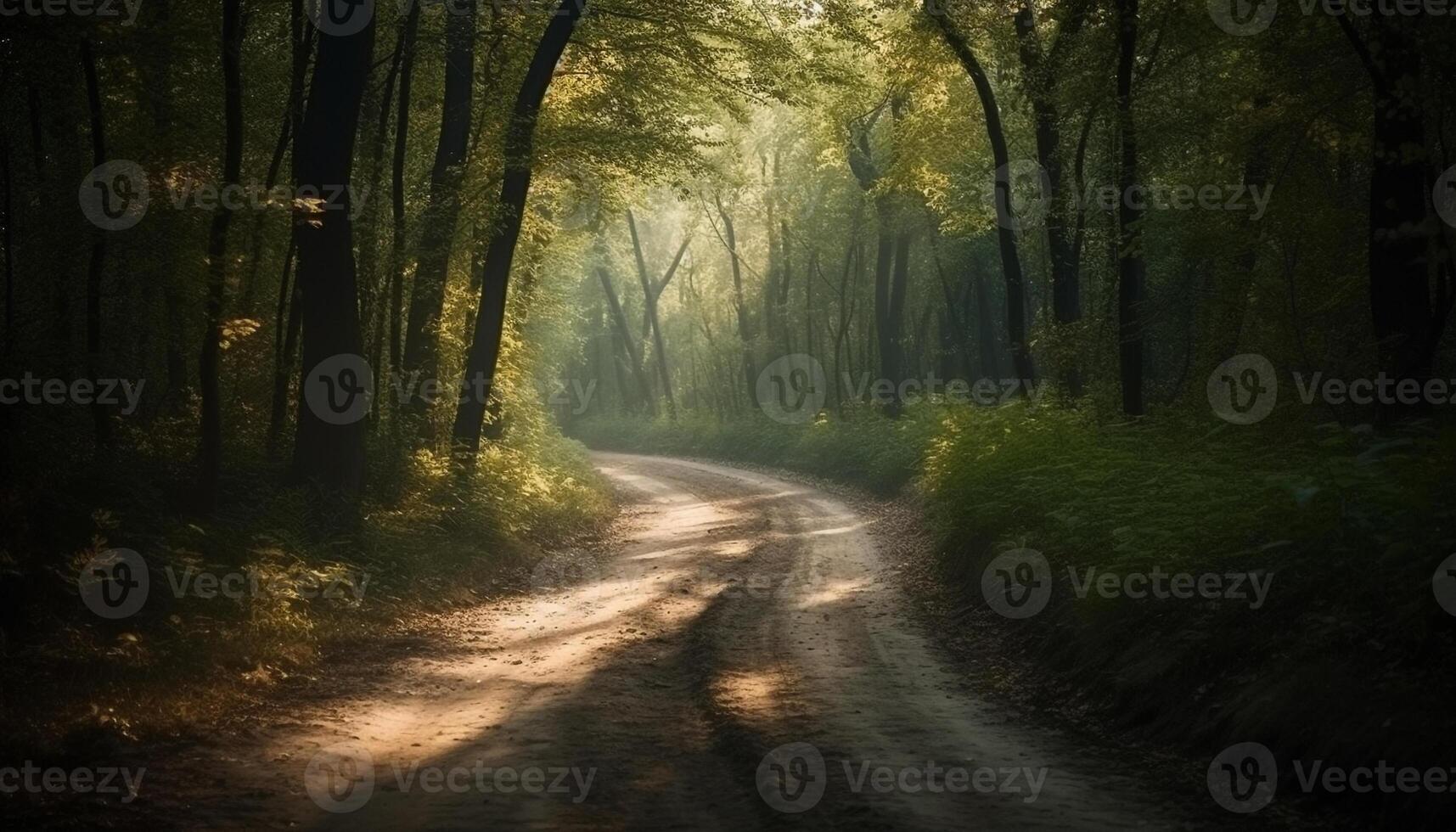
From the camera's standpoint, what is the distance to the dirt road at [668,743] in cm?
634

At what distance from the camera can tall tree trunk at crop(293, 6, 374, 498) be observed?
43.0ft

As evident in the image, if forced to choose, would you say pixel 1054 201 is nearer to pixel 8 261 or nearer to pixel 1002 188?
pixel 1002 188

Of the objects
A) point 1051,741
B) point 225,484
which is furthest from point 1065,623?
point 225,484

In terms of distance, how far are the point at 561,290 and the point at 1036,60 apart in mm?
20242

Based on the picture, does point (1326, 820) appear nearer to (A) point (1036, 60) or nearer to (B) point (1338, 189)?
(B) point (1338, 189)

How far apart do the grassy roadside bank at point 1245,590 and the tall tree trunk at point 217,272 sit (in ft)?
29.2

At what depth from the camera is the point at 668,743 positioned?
778 centimetres

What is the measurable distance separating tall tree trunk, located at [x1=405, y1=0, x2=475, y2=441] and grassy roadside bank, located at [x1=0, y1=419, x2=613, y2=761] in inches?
87.5

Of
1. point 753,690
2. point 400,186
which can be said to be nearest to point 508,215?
point 400,186

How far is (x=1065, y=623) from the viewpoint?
1014 centimetres

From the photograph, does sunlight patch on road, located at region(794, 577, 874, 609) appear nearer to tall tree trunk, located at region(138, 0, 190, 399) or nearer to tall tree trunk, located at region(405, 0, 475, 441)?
tall tree trunk, located at region(405, 0, 475, 441)

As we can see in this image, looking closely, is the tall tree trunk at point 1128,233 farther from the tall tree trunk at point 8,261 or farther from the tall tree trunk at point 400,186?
the tall tree trunk at point 8,261

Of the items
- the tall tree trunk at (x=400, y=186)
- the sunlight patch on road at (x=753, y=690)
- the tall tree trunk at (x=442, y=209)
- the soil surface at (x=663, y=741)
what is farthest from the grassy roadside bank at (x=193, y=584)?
the sunlight patch on road at (x=753, y=690)

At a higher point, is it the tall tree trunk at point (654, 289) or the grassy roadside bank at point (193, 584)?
the tall tree trunk at point (654, 289)
